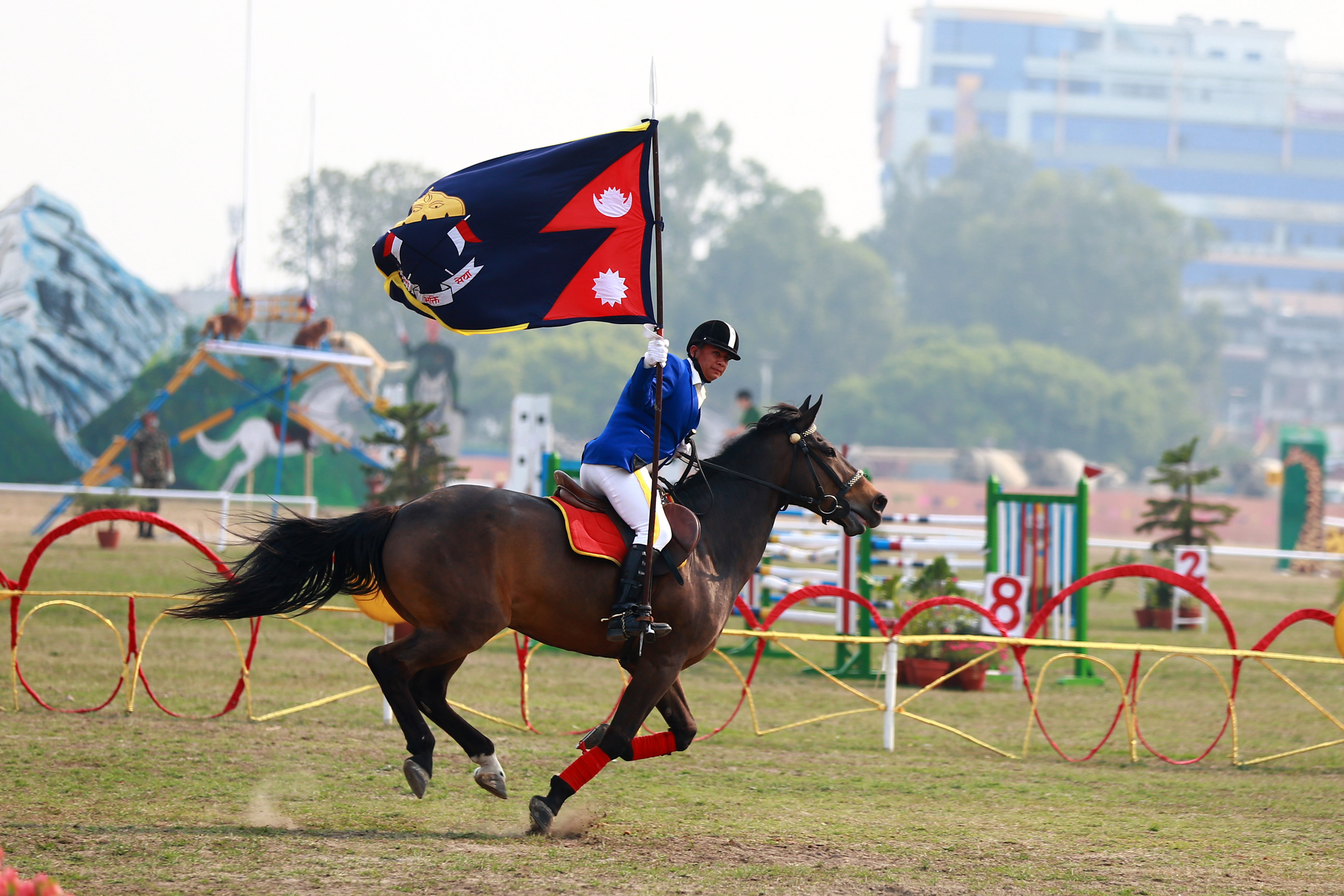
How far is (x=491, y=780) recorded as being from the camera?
6.14 meters

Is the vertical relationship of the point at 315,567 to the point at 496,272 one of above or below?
below

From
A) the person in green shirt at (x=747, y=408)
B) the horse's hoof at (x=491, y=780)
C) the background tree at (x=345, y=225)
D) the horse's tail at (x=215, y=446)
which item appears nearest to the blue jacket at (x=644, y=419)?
the horse's hoof at (x=491, y=780)

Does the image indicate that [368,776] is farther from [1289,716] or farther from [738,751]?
[1289,716]

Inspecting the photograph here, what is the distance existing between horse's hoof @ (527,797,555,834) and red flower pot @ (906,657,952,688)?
7.20 m

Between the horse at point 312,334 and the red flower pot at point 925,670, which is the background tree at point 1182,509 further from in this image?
the horse at point 312,334

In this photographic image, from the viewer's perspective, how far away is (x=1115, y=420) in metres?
80.4

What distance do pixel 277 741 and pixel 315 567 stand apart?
8.73 feet

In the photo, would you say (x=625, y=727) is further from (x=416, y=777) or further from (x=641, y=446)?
(x=641, y=446)

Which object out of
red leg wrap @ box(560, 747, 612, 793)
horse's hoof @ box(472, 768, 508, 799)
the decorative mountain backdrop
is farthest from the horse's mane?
the decorative mountain backdrop

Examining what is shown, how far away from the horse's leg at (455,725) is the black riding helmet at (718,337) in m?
2.04

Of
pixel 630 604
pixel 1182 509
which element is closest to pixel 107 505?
pixel 1182 509

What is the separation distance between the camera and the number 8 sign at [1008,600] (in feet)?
41.1

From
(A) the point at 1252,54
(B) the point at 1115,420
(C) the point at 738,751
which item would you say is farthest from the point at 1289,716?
(A) the point at 1252,54

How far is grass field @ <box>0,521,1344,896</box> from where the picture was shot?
17.8ft
